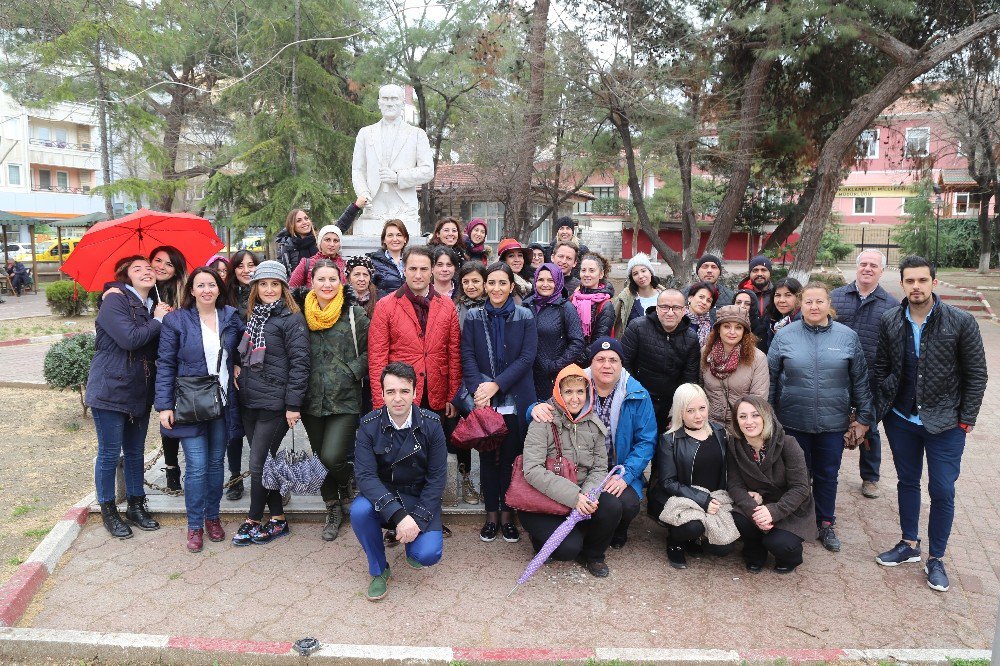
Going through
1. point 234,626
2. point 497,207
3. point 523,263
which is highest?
point 497,207

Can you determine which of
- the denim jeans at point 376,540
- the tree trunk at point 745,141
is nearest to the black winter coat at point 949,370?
the denim jeans at point 376,540

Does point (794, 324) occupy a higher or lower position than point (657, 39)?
lower

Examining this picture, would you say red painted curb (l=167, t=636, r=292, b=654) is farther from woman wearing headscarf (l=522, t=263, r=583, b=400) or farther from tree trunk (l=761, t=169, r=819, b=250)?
tree trunk (l=761, t=169, r=819, b=250)

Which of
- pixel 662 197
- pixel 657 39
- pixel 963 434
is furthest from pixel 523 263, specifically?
pixel 662 197

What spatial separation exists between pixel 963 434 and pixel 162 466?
5778 millimetres

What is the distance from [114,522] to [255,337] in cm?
162

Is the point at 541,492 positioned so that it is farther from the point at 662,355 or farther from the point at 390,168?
the point at 390,168

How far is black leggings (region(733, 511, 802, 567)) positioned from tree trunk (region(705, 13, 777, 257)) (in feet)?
34.2

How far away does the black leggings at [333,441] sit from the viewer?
14.0 ft

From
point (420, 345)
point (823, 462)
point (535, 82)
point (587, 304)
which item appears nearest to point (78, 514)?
point (420, 345)

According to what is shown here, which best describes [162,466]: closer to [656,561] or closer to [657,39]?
[656,561]

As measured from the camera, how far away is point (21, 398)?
833cm

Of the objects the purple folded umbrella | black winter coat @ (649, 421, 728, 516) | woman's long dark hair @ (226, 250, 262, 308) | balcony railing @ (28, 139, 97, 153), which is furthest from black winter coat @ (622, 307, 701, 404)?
balcony railing @ (28, 139, 97, 153)

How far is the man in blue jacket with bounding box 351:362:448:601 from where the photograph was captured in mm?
3688
